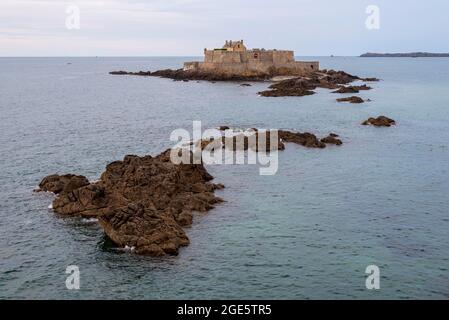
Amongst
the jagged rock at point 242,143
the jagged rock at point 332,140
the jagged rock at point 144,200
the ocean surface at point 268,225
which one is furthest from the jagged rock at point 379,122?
the jagged rock at point 144,200

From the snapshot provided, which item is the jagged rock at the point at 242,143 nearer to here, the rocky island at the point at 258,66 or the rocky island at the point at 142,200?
the rocky island at the point at 142,200

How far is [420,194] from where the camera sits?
4278 centimetres

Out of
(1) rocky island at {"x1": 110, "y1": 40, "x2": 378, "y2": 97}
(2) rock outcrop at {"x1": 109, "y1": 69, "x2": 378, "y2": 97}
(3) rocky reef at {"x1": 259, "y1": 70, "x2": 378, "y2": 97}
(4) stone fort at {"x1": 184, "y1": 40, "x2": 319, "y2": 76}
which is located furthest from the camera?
(4) stone fort at {"x1": 184, "y1": 40, "x2": 319, "y2": 76}

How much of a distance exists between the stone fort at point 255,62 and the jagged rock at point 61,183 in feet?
369

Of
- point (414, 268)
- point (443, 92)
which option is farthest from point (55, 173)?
point (443, 92)

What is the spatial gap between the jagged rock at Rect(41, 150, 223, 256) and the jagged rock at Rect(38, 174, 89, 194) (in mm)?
96

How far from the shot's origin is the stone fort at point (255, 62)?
501 ft

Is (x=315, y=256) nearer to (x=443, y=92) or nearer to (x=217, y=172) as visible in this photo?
(x=217, y=172)

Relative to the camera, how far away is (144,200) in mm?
38875

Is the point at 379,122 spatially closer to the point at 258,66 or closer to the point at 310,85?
the point at 310,85

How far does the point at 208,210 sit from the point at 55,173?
17514 mm

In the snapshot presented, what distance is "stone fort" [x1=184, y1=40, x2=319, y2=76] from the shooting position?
6009 inches

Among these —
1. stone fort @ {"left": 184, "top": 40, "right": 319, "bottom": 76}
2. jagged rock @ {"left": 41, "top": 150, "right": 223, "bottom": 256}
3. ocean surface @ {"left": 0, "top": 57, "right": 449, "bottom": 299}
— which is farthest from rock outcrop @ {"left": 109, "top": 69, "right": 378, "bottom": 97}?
jagged rock @ {"left": 41, "top": 150, "right": 223, "bottom": 256}

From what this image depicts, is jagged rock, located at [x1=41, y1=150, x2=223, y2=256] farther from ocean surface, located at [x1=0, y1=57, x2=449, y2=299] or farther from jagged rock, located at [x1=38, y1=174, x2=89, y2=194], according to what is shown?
ocean surface, located at [x1=0, y1=57, x2=449, y2=299]
